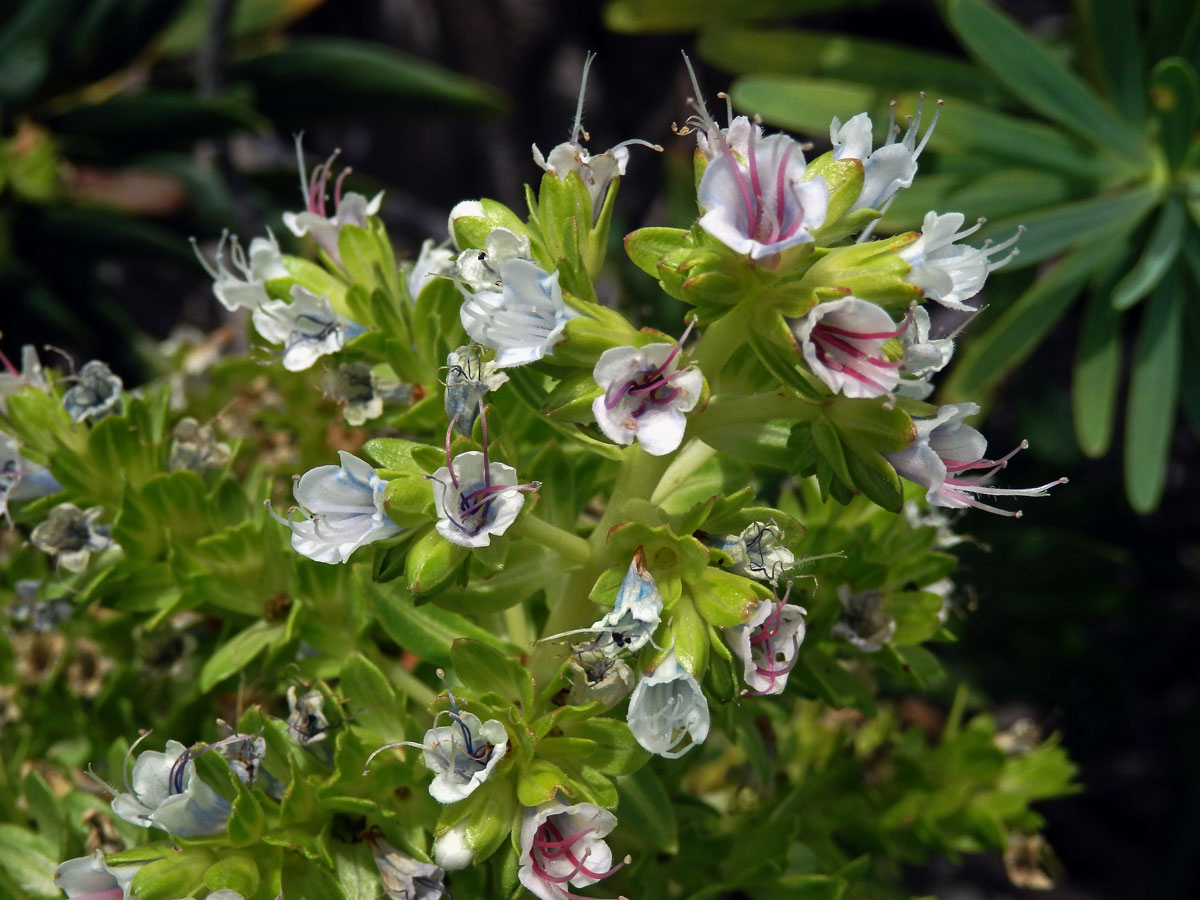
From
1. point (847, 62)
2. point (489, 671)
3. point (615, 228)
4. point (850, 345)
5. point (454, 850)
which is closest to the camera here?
point (850, 345)

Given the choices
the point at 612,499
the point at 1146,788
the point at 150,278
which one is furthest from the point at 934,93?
the point at 150,278

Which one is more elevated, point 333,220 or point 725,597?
point 333,220

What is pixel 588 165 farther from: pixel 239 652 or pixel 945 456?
pixel 239 652

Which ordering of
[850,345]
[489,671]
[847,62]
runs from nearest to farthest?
[850,345], [489,671], [847,62]

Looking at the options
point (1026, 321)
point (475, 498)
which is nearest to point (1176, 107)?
point (1026, 321)

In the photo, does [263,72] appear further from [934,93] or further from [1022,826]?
[1022,826]

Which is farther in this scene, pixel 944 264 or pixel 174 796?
pixel 174 796

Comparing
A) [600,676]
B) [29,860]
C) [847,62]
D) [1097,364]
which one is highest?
[847,62]
